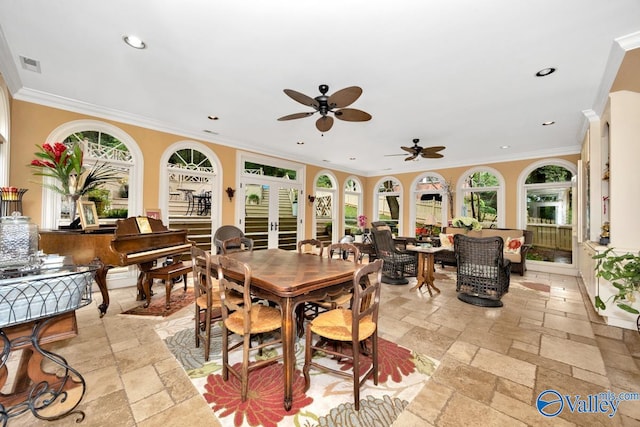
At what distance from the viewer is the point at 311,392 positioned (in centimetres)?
180

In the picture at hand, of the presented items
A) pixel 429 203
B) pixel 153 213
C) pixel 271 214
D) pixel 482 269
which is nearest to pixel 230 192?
pixel 271 214

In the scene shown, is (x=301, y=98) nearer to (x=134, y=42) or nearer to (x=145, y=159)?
(x=134, y=42)

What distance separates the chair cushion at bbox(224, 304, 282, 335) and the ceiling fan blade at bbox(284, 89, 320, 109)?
1.97m

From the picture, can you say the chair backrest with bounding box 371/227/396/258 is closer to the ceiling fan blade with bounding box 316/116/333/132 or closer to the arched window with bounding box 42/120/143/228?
the ceiling fan blade with bounding box 316/116/333/132

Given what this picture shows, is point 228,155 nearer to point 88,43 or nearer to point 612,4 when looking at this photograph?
point 88,43


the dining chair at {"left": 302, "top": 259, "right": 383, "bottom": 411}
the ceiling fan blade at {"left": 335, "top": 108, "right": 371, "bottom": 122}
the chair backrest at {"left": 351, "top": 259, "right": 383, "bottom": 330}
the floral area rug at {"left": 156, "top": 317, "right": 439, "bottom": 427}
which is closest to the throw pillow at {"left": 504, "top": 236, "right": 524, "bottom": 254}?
the floral area rug at {"left": 156, "top": 317, "right": 439, "bottom": 427}

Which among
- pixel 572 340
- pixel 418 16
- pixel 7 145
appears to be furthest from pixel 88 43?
pixel 572 340

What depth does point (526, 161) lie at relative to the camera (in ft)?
20.1

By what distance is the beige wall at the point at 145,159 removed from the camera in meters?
3.39

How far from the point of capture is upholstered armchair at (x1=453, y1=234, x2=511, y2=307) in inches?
133

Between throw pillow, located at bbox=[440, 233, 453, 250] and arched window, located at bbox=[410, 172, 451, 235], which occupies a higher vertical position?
arched window, located at bbox=[410, 172, 451, 235]

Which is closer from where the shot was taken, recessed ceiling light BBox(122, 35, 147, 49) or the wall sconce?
recessed ceiling light BBox(122, 35, 147, 49)

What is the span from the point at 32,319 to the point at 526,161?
815cm

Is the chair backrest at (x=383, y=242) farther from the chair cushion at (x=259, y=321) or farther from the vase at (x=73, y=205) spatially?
the vase at (x=73, y=205)
